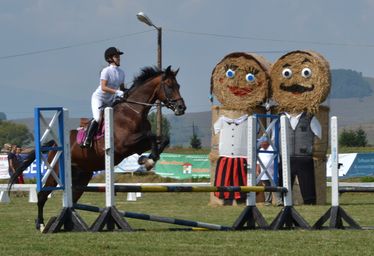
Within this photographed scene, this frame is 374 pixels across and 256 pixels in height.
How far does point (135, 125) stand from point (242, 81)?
29.5 ft

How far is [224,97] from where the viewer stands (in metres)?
23.2

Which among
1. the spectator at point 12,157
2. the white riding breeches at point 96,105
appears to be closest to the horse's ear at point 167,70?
the white riding breeches at point 96,105

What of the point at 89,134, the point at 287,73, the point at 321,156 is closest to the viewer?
the point at 89,134

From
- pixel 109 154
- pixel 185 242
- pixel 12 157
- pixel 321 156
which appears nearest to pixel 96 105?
pixel 109 154

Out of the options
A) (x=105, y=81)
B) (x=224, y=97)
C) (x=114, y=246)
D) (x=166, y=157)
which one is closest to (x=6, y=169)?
(x=166, y=157)

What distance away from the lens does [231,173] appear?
74.2 ft

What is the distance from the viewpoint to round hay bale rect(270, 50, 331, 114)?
22.4m

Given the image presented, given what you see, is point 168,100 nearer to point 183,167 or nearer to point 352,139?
point 183,167

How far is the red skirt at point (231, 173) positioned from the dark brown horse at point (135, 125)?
790 centimetres

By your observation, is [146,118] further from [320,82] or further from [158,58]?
[158,58]

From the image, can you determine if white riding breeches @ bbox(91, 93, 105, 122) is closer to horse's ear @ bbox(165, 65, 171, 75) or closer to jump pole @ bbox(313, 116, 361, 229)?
horse's ear @ bbox(165, 65, 171, 75)

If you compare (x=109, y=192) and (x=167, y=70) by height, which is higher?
(x=167, y=70)

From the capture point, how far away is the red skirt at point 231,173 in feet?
73.8

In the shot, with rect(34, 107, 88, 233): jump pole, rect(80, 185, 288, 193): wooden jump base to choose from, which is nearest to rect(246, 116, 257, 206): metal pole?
rect(80, 185, 288, 193): wooden jump base
